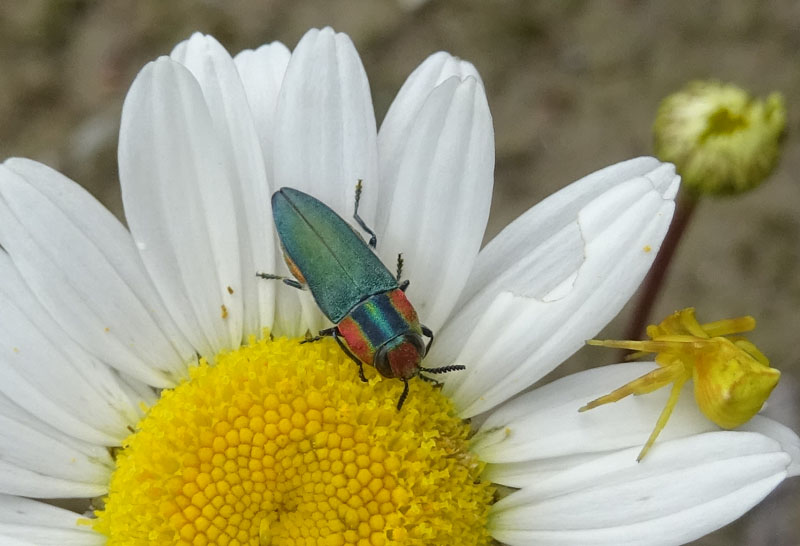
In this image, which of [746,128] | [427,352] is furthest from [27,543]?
[746,128]

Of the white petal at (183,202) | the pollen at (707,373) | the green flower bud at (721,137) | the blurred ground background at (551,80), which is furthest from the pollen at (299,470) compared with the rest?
the blurred ground background at (551,80)

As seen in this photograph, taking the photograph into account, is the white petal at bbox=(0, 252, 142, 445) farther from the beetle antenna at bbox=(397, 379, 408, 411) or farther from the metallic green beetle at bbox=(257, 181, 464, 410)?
the beetle antenna at bbox=(397, 379, 408, 411)

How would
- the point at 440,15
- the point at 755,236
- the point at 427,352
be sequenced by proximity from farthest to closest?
1. the point at 440,15
2. the point at 755,236
3. the point at 427,352

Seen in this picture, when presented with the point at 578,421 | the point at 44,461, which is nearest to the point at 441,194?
the point at 578,421

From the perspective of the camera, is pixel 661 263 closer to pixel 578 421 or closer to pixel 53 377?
pixel 578 421

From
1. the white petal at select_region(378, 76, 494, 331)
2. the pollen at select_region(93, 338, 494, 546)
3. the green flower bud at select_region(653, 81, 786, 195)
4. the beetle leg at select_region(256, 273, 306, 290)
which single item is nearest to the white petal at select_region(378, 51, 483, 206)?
the white petal at select_region(378, 76, 494, 331)

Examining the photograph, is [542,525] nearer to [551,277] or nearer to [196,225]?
[551,277]
